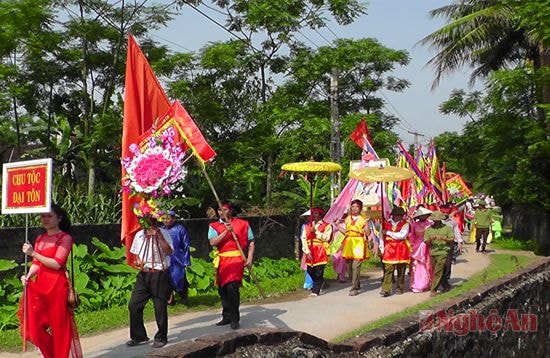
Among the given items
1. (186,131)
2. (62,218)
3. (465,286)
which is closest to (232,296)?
Result: (186,131)

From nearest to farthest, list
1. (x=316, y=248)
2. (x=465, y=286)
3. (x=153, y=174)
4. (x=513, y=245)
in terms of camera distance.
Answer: (x=153, y=174) → (x=316, y=248) → (x=465, y=286) → (x=513, y=245)

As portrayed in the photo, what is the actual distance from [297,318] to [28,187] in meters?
5.05

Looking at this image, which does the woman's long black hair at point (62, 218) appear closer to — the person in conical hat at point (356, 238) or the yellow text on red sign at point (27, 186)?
the yellow text on red sign at point (27, 186)

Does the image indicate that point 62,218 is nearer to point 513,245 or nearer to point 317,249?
point 317,249

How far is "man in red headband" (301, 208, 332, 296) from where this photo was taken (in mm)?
12320

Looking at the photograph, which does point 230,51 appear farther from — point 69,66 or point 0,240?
point 0,240

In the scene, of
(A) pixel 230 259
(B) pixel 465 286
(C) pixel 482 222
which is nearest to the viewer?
(A) pixel 230 259

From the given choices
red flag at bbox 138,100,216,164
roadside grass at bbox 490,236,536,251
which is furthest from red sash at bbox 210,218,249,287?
roadside grass at bbox 490,236,536,251

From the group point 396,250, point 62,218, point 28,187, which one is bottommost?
point 396,250

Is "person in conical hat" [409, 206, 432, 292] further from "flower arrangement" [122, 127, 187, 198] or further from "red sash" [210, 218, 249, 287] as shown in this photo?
"flower arrangement" [122, 127, 187, 198]

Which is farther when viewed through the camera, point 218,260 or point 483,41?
point 483,41

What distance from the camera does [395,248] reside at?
12148 mm

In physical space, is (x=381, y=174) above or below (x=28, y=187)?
above

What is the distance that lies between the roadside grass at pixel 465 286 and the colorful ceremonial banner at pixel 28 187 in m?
2.82
